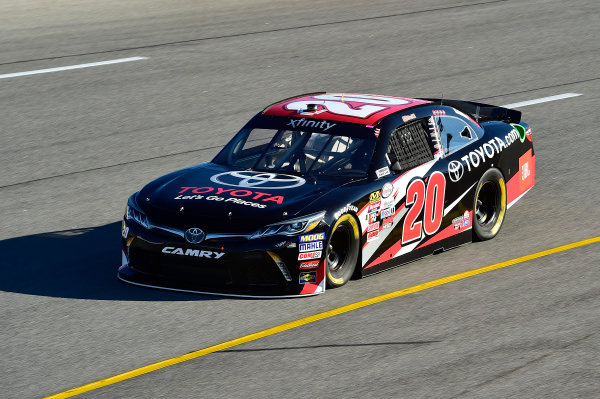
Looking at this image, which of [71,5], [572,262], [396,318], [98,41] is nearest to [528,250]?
[572,262]

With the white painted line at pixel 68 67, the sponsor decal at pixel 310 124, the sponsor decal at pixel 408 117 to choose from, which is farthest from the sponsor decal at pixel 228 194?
the white painted line at pixel 68 67

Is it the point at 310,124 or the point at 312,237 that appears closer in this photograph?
the point at 312,237

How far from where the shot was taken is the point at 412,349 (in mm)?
7930

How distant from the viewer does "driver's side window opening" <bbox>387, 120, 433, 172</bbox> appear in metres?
9.97

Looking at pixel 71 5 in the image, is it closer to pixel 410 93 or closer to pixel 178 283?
pixel 410 93

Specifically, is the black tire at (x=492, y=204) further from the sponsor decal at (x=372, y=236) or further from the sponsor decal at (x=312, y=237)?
the sponsor decal at (x=312, y=237)

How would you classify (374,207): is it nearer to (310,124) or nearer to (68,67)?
(310,124)

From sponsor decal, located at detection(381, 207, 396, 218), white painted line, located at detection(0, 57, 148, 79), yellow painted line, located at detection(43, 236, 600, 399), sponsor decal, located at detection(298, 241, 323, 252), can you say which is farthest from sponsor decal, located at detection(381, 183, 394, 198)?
white painted line, located at detection(0, 57, 148, 79)

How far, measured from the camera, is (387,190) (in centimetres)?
966

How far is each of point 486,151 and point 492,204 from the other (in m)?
0.56

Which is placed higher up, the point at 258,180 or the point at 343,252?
the point at 258,180

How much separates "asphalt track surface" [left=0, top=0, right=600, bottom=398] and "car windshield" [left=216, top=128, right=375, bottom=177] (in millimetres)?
1076

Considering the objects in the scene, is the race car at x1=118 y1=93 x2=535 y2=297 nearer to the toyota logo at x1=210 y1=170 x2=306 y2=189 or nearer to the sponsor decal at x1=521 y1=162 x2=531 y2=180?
the toyota logo at x1=210 y1=170 x2=306 y2=189

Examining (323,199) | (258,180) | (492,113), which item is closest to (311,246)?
(323,199)
